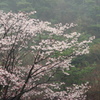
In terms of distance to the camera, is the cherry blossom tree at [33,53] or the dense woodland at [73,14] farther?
the dense woodland at [73,14]

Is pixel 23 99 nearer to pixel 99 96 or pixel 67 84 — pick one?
pixel 67 84

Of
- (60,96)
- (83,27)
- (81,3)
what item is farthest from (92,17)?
(60,96)

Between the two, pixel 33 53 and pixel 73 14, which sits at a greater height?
pixel 73 14

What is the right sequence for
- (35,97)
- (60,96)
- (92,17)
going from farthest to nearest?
(92,17)
(35,97)
(60,96)

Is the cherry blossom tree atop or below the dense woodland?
below

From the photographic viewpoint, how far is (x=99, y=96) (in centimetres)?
805

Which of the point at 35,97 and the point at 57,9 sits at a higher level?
the point at 57,9

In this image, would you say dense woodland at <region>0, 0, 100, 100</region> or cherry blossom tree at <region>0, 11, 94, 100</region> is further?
dense woodland at <region>0, 0, 100, 100</region>

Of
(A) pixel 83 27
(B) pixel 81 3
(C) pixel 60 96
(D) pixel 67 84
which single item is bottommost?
(C) pixel 60 96

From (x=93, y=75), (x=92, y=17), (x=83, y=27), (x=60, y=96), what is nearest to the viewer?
(x=60, y=96)

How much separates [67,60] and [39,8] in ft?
59.8

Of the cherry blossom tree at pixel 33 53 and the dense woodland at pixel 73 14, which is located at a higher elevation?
the dense woodland at pixel 73 14

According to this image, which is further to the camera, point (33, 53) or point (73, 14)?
point (73, 14)

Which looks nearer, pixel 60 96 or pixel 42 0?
pixel 60 96
